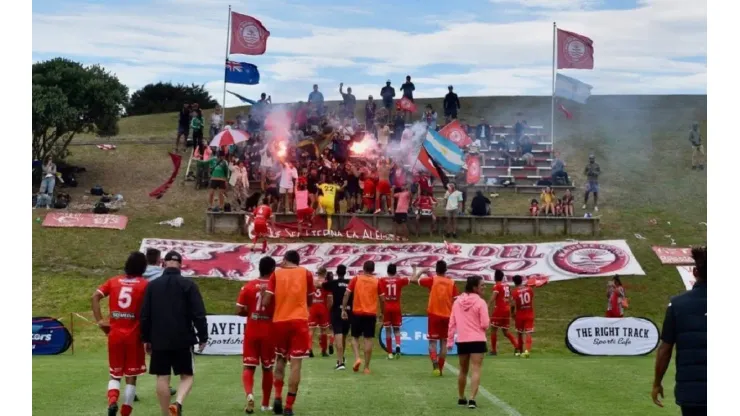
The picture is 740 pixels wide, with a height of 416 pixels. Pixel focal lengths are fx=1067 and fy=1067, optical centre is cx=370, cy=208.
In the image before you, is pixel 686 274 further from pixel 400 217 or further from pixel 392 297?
pixel 392 297

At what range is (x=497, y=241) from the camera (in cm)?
3581

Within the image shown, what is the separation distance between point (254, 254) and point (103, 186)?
494 inches

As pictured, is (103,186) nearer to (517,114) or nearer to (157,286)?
(517,114)

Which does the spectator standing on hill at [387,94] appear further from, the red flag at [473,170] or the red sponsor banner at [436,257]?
the red sponsor banner at [436,257]

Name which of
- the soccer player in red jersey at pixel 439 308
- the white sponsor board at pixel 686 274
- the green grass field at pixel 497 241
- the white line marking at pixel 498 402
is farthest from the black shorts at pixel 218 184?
the white line marking at pixel 498 402

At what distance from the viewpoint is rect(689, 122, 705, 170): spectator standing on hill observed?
47.4m

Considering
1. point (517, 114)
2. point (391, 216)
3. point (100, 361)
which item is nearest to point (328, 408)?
point (100, 361)

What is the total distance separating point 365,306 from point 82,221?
18936 millimetres

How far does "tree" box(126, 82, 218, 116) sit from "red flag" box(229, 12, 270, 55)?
145 ft

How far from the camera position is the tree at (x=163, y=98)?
87.4 meters

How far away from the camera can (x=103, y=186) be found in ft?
142

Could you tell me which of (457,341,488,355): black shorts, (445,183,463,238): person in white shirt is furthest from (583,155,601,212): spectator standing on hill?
(457,341,488,355): black shorts

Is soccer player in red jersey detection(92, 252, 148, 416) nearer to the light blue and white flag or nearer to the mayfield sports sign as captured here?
the mayfield sports sign

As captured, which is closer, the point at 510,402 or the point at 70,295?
the point at 510,402
